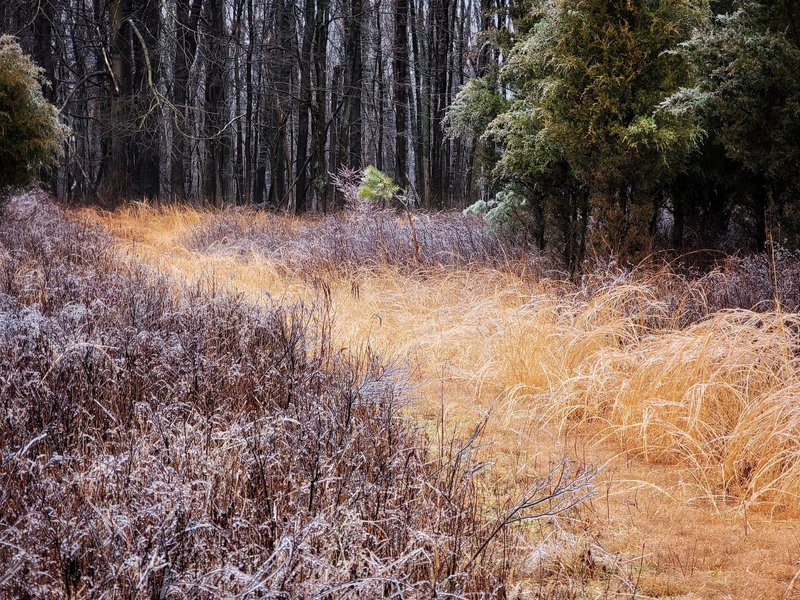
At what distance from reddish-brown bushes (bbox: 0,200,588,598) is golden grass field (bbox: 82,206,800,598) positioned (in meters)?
0.45

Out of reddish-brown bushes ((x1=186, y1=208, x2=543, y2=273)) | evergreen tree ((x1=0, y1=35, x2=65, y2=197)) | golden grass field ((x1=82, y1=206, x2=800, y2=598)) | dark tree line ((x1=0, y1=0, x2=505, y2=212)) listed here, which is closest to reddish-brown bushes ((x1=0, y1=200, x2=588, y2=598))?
golden grass field ((x1=82, y1=206, x2=800, y2=598))

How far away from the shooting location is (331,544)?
2.12 metres

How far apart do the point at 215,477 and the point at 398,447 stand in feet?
3.09

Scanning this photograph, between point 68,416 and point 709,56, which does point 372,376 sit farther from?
point 709,56

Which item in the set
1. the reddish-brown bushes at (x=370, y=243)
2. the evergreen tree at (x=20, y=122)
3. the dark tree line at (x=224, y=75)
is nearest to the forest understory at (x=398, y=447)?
the reddish-brown bushes at (x=370, y=243)

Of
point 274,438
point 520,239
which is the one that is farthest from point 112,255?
point 274,438

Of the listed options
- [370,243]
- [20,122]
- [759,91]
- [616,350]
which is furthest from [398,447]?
[20,122]

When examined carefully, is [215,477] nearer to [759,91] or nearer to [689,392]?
[689,392]

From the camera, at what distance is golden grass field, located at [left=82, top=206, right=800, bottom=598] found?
294cm

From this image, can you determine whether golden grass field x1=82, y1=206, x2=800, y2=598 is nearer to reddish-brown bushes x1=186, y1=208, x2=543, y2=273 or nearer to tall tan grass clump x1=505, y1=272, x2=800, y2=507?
tall tan grass clump x1=505, y1=272, x2=800, y2=507

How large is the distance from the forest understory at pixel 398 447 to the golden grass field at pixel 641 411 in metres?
0.02

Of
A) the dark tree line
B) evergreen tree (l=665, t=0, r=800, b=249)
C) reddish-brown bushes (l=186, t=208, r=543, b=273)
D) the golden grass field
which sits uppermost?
the dark tree line

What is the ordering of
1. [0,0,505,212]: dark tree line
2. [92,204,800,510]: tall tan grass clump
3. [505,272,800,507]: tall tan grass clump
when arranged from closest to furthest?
[505,272,800,507]: tall tan grass clump, [92,204,800,510]: tall tan grass clump, [0,0,505,212]: dark tree line

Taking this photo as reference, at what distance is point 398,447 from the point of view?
3.19 m
